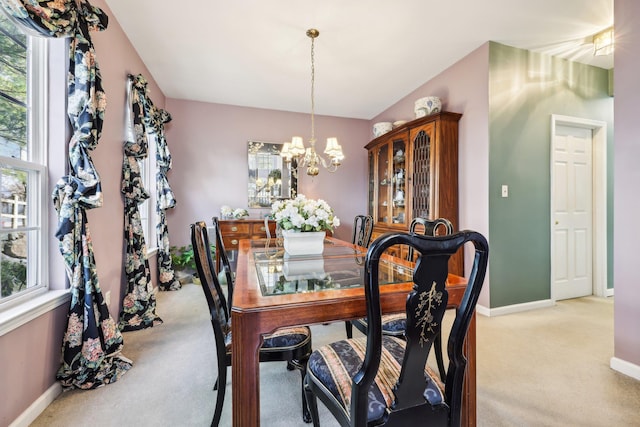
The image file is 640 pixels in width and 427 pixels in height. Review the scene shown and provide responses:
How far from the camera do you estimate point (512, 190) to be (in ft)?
9.42

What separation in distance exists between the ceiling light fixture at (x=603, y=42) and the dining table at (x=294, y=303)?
118 inches

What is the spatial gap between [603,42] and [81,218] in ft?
14.8

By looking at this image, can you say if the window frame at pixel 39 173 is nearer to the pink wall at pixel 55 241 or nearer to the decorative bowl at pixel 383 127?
the pink wall at pixel 55 241

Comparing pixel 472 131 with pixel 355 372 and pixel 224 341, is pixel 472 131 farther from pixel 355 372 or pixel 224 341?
pixel 224 341

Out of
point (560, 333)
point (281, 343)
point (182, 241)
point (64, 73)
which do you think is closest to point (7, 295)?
point (64, 73)

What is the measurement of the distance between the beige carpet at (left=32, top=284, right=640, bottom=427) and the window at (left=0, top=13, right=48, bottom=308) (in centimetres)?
77

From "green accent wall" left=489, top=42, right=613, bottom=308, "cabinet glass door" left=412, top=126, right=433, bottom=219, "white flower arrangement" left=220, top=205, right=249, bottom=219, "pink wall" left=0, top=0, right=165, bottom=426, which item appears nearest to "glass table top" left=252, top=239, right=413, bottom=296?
"pink wall" left=0, top=0, right=165, bottom=426

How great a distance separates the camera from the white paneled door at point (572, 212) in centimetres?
320

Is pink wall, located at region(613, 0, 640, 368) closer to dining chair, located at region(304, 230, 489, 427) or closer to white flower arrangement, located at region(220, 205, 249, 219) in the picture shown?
dining chair, located at region(304, 230, 489, 427)

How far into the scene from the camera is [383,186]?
13.6 feet

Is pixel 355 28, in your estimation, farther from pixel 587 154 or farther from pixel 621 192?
pixel 587 154

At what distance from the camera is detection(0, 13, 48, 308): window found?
139 cm

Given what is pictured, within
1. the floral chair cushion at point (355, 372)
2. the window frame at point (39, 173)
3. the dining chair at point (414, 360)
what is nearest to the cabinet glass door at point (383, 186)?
the floral chair cushion at point (355, 372)

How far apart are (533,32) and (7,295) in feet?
14.1
